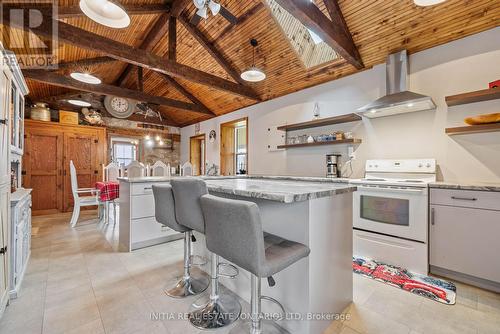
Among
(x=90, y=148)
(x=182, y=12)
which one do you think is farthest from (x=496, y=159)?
(x=90, y=148)

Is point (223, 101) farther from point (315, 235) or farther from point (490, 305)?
point (490, 305)

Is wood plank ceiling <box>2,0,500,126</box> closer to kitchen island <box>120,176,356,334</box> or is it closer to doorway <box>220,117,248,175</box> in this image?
doorway <box>220,117,248,175</box>

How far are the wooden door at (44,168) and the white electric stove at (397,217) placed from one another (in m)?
6.36

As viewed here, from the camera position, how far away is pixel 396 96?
272 cm

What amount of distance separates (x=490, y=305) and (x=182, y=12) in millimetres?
5318

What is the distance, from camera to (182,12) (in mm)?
3719

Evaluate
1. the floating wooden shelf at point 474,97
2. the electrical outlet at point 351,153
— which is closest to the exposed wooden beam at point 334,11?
the floating wooden shelf at point 474,97

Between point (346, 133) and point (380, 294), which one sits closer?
point (380, 294)

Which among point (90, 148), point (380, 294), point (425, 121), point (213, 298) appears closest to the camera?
point (213, 298)

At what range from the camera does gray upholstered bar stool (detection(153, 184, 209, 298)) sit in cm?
187

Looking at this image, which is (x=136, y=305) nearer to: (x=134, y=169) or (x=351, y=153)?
(x=134, y=169)

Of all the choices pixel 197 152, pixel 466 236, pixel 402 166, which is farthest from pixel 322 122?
pixel 197 152

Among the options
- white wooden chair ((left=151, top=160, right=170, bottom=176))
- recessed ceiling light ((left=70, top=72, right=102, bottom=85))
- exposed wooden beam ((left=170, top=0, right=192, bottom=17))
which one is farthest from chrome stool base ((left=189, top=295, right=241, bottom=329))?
exposed wooden beam ((left=170, top=0, right=192, bottom=17))

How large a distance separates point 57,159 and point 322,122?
19.7 ft
